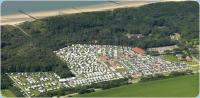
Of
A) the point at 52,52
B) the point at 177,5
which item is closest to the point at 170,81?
the point at 52,52

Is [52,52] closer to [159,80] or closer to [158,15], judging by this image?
[159,80]

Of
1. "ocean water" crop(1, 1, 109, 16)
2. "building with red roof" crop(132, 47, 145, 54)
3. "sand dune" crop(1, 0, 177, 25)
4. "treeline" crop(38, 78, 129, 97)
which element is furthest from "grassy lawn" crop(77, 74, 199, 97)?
"ocean water" crop(1, 1, 109, 16)

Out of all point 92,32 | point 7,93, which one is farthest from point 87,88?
point 92,32

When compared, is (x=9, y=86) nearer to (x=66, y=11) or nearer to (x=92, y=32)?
(x=92, y=32)

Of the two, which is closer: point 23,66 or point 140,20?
point 23,66

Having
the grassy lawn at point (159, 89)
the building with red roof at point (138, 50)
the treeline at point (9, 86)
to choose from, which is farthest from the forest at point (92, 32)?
the grassy lawn at point (159, 89)

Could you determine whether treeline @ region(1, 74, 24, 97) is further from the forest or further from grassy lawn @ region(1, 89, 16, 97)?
the forest
